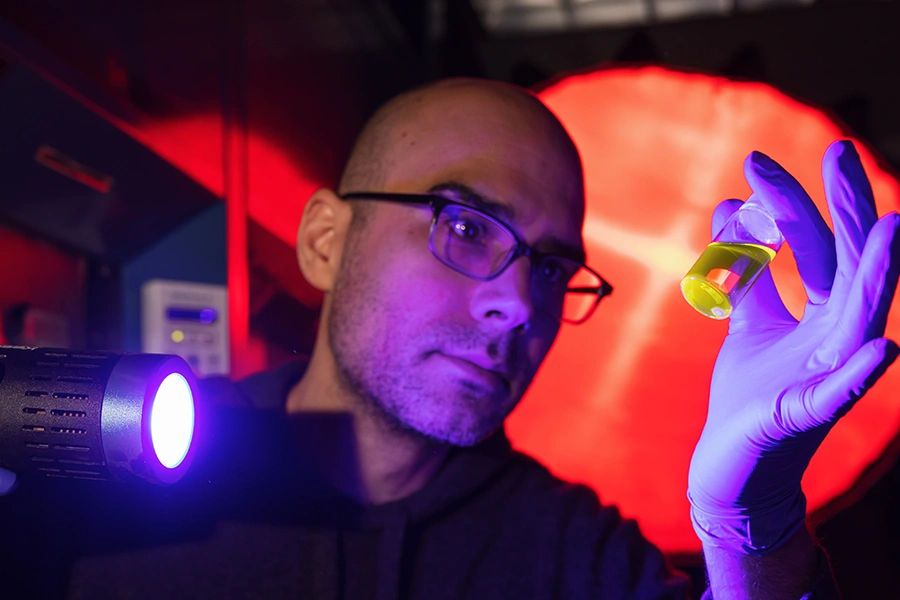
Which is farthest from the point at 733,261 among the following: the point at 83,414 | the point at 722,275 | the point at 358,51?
the point at 358,51

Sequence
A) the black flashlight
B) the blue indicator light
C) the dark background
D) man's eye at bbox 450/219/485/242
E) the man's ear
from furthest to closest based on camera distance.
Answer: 1. the blue indicator light
2. the man's ear
3. man's eye at bbox 450/219/485/242
4. the dark background
5. the black flashlight

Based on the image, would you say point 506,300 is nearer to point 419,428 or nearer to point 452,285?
point 452,285

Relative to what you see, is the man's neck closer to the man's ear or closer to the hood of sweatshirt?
the hood of sweatshirt

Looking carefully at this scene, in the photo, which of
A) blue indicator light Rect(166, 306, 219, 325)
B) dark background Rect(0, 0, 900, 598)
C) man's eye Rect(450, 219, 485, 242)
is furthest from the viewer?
blue indicator light Rect(166, 306, 219, 325)

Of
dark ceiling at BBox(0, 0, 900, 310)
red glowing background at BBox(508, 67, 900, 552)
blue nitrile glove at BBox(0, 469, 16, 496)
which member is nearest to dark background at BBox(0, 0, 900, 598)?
dark ceiling at BBox(0, 0, 900, 310)

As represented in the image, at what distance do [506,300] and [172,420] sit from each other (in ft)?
1.60

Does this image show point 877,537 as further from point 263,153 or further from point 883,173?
point 263,153

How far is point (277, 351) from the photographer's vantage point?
1.31 m

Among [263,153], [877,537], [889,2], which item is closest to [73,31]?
[263,153]

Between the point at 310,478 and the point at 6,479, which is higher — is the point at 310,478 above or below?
below

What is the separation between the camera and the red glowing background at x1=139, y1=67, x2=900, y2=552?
3.62 feet

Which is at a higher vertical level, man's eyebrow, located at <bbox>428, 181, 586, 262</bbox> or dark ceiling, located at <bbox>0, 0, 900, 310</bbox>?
dark ceiling, located at <bbox>0, 0, 900, 310</bbox>

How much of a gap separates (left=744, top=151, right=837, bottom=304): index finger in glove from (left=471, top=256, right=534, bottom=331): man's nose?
0.39 metres

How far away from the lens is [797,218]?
1.76ft
